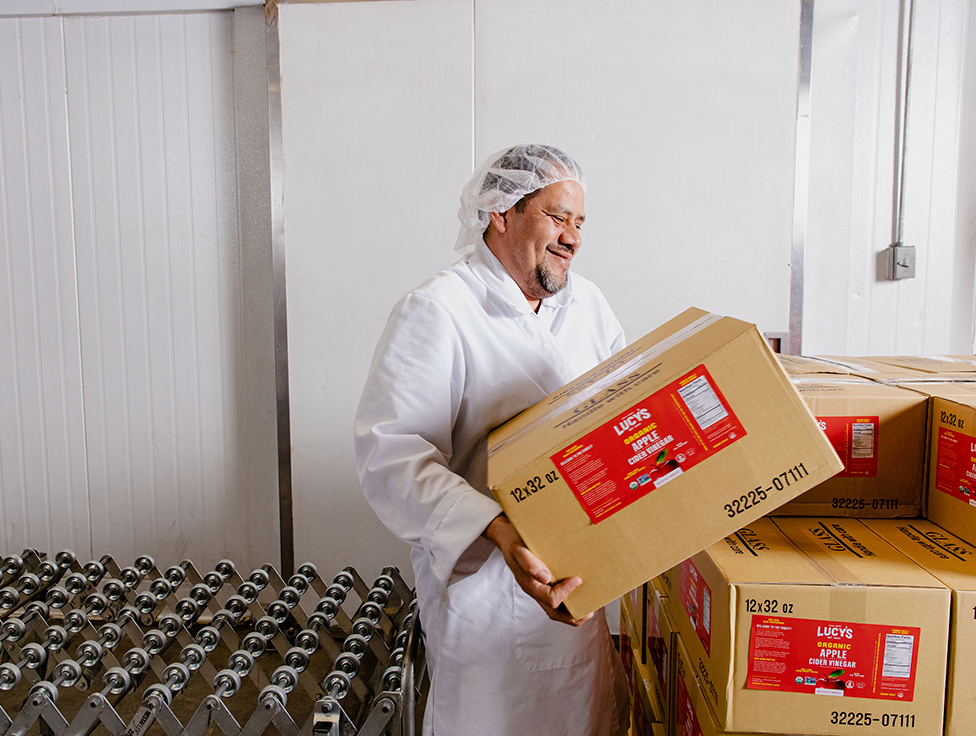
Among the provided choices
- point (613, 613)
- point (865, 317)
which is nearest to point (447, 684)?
point (613, 613)

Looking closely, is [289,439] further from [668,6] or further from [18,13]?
[668,6]

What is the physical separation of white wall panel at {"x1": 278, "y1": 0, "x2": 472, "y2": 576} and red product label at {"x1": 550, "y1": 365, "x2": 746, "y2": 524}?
4.77ft

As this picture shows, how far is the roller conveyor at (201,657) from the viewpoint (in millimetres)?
1387

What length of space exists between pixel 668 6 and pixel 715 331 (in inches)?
64.3

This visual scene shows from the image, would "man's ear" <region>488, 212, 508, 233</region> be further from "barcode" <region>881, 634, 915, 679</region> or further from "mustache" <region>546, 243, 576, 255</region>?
"barcode" <region>881, 634, 915, 679</region>

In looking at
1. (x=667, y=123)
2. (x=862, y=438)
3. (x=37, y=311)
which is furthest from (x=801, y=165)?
(x=37, y=311)

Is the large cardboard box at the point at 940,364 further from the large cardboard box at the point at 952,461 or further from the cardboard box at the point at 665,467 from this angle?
the cardboard box at the point at 665,467

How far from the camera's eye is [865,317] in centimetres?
221

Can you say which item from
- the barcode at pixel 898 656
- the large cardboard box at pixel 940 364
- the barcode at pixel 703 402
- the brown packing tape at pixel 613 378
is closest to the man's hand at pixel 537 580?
the brown packing tape at pixel 613 378

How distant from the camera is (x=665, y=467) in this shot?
79cm

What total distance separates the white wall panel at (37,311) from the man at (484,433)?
5.92 ft

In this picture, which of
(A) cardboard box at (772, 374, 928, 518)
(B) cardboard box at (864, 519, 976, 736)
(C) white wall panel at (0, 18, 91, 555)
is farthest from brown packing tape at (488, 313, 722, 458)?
(C) white wall panel at (0, 18, 91, 555)

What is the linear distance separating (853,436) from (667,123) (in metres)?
1.39

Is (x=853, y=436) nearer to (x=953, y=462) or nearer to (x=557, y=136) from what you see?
(x=953, y=462)
